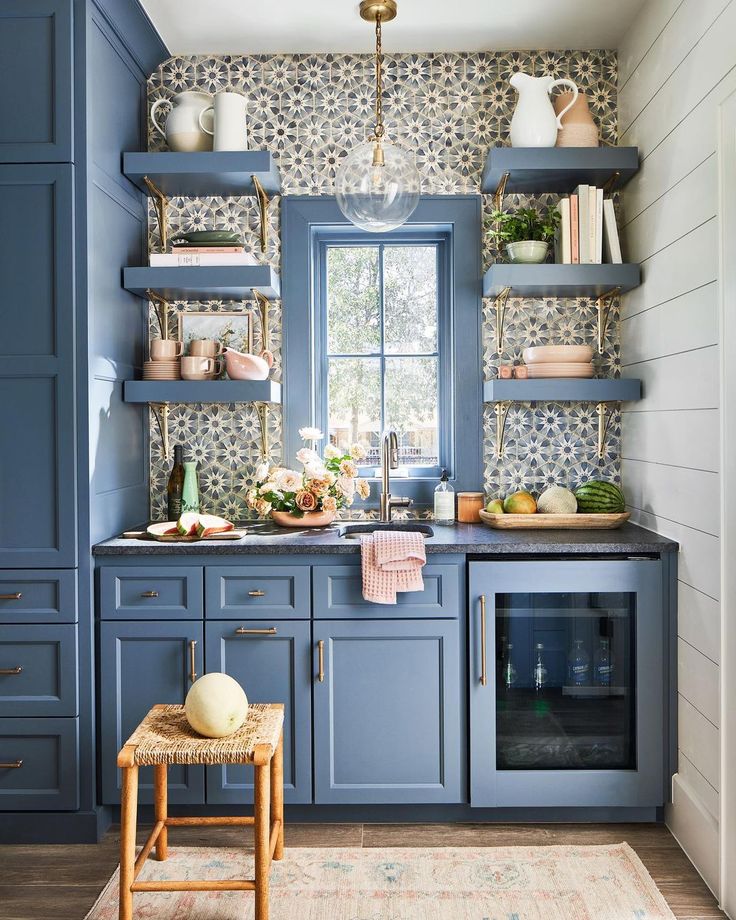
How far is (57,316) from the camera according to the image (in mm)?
2465

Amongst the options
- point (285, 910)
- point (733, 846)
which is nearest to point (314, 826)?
point (285, 910)

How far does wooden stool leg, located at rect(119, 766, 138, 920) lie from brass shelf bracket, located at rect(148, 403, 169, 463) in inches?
56.3

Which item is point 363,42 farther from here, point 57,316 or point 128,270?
point 57,316

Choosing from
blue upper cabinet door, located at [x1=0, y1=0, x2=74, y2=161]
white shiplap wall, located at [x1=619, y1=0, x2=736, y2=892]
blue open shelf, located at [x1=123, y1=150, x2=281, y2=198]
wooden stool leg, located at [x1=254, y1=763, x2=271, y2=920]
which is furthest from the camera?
blue open shelf, located at [x1=123, y1=150, x2=281, y2=198]

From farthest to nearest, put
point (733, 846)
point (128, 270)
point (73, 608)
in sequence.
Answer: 1. point (128, 270)
2. point (73, 608)
3. point (733, 846)

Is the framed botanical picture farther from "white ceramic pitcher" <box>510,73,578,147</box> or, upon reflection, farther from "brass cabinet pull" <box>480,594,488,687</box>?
"brass cabinet pull" <box>480,594,488,687</box>

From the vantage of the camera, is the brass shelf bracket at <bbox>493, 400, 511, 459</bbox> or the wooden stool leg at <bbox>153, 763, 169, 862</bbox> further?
the brass shelf bracket at <bbox>493, 400, 511, 459</bbox>

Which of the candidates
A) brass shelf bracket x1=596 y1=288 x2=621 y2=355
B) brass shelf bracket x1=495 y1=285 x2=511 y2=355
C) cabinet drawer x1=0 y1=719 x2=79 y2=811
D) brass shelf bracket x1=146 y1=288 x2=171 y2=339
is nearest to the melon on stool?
cabinet drawer x1=0 y1=719 x2=79 y2=811

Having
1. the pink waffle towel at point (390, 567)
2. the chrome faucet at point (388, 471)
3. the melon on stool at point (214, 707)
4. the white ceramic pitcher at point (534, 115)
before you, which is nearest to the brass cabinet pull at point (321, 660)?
the pink waffle towel at point (390, 567)

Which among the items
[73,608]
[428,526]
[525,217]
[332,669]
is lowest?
[332,669]

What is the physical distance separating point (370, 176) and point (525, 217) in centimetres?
95

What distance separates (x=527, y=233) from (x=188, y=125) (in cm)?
132

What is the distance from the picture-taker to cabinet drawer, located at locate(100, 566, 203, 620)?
98.8 inches

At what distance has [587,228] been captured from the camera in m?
2.82
